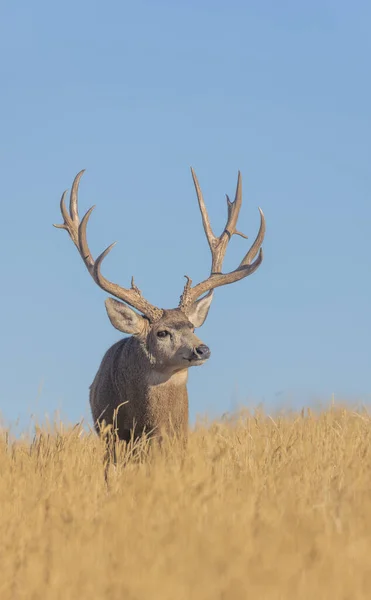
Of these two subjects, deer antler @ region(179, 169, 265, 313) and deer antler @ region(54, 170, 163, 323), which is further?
deer antler @ region(179, 169, 265, 313)

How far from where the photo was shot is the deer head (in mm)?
9336

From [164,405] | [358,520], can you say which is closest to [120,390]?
[164,405]

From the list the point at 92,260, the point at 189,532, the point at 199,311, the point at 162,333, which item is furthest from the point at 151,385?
the point at 189,532

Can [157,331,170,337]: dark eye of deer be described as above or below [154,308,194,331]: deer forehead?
below

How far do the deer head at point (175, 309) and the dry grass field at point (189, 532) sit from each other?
1915mm

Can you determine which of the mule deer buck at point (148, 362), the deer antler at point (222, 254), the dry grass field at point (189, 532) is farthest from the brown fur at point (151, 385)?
the dry grass field at point (189, 532)

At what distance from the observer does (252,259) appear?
10.9m

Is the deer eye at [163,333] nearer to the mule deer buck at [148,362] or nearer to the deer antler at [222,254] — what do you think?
the mule deer buck at [148,362]

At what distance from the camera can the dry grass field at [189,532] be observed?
14.1ft

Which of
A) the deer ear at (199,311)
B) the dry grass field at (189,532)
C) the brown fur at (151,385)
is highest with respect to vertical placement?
the deer ear at (199,311)

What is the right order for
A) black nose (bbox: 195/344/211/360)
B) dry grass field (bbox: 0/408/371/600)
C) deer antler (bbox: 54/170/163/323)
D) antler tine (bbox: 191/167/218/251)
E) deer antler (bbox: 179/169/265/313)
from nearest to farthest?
dry grass field (bbox: 0/408/371/600) → black nose (bbox: 195/344/211/360) → deer antler (bbox: 54/170/163/323) → deer antler (bbox: 179/169/265/313) → antler tine (bbox: 191/167/218/251)

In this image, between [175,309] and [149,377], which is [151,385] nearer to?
[149,377]

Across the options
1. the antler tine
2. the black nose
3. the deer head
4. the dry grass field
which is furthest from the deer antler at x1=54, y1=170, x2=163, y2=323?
the dry grass field

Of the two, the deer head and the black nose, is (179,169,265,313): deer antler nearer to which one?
the deer head
